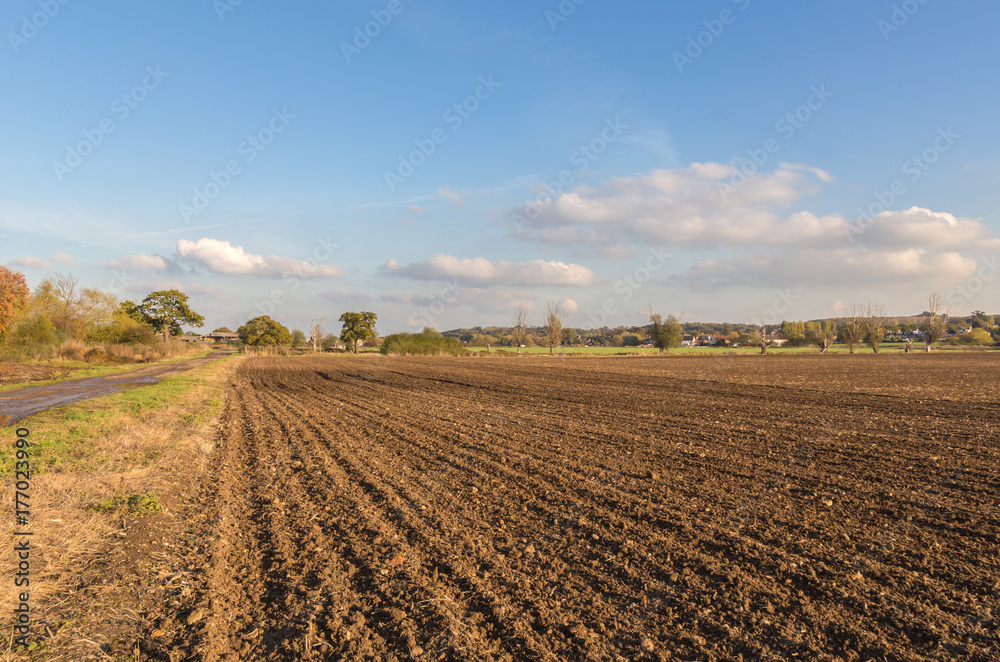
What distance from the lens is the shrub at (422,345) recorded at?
220 ft

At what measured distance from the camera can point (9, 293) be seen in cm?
3123

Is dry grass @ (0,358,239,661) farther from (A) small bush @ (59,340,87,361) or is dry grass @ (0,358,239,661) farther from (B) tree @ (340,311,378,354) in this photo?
(B) tree @ (340,311,378,354)

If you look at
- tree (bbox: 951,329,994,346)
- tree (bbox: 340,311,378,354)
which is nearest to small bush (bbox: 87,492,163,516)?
tree (bbox: 340,311,378,354)

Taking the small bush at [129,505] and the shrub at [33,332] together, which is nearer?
the small bush at [129,505]

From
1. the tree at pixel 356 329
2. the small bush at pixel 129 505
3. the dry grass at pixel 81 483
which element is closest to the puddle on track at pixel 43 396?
the dry grass at pixel 81 483

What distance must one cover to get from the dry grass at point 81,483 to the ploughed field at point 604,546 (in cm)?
75

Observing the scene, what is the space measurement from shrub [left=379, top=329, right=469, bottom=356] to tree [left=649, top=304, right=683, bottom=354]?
121 ft

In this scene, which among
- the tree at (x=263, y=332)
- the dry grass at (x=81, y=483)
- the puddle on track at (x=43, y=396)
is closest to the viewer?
the dry grass at (x=81, y=483)

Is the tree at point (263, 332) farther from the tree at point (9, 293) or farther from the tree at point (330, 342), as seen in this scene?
the tree at point (9, 293)

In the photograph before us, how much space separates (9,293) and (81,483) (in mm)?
37241

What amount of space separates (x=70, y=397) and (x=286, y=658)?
65.1 ft

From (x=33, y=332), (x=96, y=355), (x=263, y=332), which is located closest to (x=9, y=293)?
(x=33, y=332)

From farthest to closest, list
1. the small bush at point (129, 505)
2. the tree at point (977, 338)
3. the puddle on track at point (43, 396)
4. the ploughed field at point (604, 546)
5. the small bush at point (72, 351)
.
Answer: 1. the tree at point (977, 338)
2. the small bush at point (72, 351)
3. the puddle on track at point (43, 396)
4. the small bush at point (129, 505)
5. the ploughed field at point (604, 546)

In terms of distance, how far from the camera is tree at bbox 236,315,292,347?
273 ft
